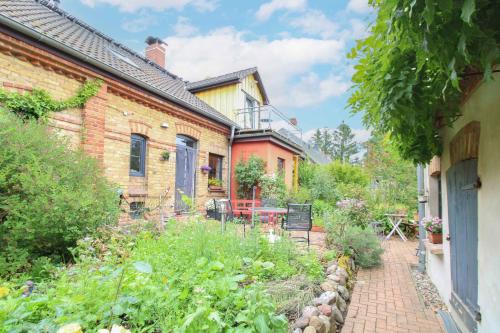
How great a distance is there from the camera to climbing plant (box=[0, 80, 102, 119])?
190 inches

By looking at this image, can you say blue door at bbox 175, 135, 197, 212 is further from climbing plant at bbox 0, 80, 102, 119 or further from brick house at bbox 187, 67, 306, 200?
climbing plant at bbox 0, 80, 102, 119

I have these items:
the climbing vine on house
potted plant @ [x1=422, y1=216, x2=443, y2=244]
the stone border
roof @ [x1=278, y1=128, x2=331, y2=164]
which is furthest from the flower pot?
roof @ [x1=278, y1=128, x2=331, y2=164]

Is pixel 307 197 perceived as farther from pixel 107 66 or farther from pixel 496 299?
pixel 496 299

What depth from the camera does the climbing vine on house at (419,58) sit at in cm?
120

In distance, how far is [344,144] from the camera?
47.0 metres

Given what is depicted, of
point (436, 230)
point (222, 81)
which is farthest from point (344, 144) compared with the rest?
point (436, 230)

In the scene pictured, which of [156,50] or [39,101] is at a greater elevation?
[156,50]

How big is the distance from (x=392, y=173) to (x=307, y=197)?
4.57m

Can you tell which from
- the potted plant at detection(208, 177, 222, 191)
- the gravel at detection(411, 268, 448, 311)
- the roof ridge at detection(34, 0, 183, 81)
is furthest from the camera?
the potted plant at detection(208, 177, 222, 191)

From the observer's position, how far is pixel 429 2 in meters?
1.05

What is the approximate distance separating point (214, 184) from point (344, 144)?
1595 inches

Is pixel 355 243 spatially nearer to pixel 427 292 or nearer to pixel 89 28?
pixel 427 292

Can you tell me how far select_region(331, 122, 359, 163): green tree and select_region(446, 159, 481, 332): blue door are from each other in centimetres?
4380

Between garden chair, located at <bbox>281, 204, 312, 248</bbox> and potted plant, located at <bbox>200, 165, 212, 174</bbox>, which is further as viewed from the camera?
potted plant, located at <bbox>200, 165, 212, 174</bbox>
